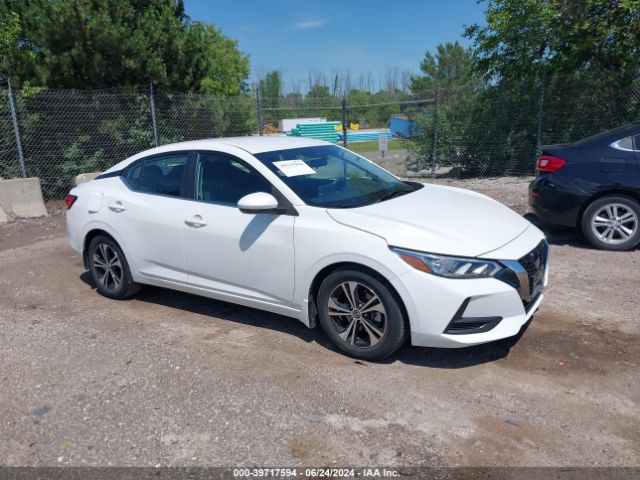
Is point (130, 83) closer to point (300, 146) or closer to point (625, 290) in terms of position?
point (300, 146)

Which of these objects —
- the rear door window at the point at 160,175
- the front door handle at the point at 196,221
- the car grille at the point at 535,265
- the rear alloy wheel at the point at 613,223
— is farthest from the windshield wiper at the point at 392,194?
the rear alloy wheel at the point at 613,223

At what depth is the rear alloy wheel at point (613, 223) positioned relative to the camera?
20.7ft

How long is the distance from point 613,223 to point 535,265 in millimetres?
3160

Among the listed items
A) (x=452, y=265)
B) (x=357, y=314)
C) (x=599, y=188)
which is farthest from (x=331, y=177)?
(x=599, y=188)

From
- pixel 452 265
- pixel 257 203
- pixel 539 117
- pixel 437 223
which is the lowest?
pixel 452 265

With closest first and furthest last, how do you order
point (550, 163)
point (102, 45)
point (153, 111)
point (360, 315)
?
point (360, 315) < point (550, 163) < point (102, 45) < point (153, 111)

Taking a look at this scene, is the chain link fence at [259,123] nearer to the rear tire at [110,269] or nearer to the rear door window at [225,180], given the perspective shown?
the rear tire at [110,269]

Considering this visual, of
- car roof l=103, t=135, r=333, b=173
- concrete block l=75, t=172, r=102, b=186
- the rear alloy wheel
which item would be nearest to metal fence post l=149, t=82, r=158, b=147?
concrete block l=75, t=172, r=102, b=186

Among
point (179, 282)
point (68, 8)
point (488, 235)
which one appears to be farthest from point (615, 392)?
point (68, 8)

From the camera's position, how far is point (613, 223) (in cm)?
641

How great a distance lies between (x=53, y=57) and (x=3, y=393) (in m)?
8.79

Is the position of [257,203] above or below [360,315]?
above

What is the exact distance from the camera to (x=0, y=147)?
33.3 ft

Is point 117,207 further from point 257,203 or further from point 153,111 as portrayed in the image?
point 153,111
